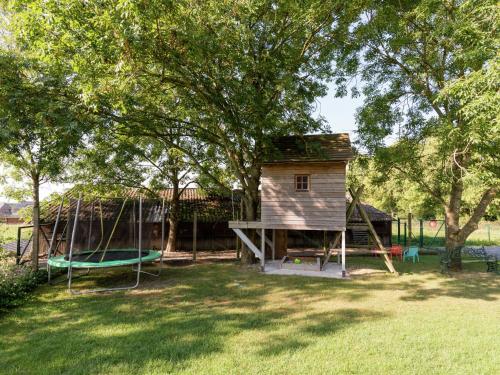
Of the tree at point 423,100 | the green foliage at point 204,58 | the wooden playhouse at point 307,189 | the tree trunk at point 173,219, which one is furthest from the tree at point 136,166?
the tree at point 423,100

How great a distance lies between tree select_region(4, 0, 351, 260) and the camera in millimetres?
8023

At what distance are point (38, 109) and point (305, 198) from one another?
33.1 feet

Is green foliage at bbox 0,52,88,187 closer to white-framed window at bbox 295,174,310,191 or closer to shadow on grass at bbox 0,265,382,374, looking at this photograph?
shadow on grass at bbox 0,265,382,374

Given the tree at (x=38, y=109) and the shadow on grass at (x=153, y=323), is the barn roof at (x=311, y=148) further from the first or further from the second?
the tree at (x=38, y=109)

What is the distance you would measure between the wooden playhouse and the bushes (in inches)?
292

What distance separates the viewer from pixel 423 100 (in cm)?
1497

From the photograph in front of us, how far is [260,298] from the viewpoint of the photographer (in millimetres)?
9297

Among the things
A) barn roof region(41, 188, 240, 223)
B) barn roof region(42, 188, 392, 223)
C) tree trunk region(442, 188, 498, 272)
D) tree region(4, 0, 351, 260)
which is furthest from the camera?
barn roof region(42, 188, 392, 223)

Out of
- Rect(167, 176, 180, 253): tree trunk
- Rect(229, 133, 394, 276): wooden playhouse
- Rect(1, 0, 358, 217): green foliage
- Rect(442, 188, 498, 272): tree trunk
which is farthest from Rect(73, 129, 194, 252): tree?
Rect(442, 188, 498, 272): tree trunk

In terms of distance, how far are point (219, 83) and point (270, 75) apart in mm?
2142

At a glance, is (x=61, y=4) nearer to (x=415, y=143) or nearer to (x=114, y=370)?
(x=114, y=370)

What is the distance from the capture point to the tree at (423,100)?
429 inches

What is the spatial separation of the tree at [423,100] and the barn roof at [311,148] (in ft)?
6.23

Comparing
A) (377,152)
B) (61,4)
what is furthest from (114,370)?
(377,152)
